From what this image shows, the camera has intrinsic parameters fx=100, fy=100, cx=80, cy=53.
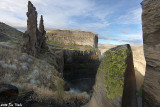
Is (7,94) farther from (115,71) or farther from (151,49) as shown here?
(151,49)

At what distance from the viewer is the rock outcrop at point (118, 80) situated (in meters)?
2.12

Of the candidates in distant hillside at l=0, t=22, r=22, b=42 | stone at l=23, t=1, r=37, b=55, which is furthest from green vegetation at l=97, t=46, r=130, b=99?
distant hillside at l=0, t=22, r=22, b=42

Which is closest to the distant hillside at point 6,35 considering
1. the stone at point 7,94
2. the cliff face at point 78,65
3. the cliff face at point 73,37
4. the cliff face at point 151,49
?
the cliff face at point 78,65

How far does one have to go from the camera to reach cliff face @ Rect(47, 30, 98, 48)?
4418 cm

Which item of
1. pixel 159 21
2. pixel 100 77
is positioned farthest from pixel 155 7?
pixel 100 77

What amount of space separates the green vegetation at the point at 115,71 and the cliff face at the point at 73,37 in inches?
Result: 1701

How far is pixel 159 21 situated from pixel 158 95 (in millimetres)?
1394

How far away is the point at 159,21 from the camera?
1.87m

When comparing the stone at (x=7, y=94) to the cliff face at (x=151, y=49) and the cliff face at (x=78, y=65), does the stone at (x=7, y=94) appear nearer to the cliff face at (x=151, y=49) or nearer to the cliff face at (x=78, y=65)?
the cliff face at (x=151, y=49)

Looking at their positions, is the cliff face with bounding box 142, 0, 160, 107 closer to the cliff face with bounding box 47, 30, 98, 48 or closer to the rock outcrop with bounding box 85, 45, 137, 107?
the rock outcrop with bounding box 85, 45, 137, 107

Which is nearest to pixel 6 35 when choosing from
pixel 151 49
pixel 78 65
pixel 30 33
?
pixel 30 33

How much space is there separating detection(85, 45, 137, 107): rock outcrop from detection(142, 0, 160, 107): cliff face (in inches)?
12.5

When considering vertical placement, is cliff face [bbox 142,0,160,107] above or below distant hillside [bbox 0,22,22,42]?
below

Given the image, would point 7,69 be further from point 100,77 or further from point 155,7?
point 155,7
